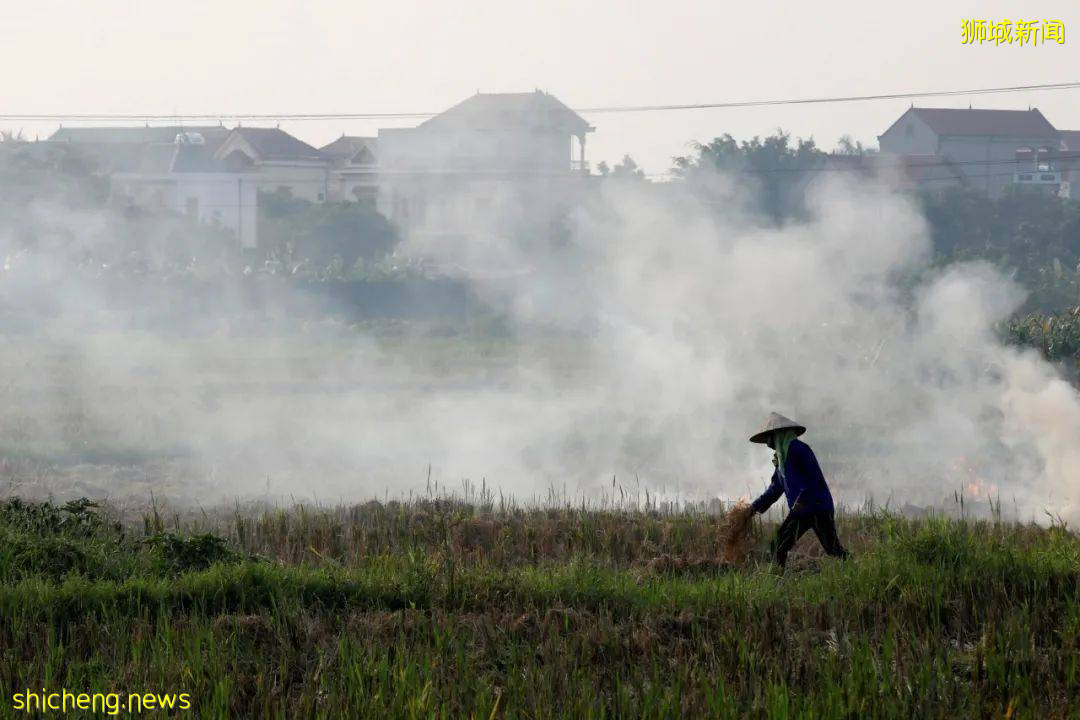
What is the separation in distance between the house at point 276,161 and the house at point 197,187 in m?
0.85

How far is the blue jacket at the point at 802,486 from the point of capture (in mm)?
9430

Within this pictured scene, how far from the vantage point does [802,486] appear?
31.0 feet

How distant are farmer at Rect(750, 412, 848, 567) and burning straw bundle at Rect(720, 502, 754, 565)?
242 millimetres

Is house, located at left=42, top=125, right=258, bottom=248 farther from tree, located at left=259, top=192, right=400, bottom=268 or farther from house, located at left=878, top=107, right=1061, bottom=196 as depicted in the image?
house, located at left=878, top=107, right=1061, bottom=196

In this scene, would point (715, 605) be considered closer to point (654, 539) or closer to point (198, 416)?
point (654, 539)

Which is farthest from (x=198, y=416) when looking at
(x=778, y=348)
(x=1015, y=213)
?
(x=1015, y=213)

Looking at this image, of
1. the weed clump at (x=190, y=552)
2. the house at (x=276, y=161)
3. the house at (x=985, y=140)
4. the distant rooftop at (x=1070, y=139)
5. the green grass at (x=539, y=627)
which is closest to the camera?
the green grass at (x=539, y=627)

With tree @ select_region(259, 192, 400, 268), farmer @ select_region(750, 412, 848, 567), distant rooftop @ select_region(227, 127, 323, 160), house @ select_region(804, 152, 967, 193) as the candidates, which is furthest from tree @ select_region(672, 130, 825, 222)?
farmer @ select_region(750, 412, 848, 567)

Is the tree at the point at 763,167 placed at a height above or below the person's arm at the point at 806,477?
above

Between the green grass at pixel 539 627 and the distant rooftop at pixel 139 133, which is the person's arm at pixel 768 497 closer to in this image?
the green grass at pixel 539 627

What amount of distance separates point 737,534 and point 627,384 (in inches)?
501

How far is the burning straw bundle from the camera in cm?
985

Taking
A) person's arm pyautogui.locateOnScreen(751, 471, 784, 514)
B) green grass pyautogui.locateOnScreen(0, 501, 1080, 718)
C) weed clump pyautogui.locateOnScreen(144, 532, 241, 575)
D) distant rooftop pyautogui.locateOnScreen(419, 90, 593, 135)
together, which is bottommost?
green grass pyautogui.locateOnScreen(0, 501, 1080, 718)

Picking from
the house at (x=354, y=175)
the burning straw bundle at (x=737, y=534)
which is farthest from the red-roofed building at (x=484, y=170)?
the burning straw bundle at (x=737, y=534)
